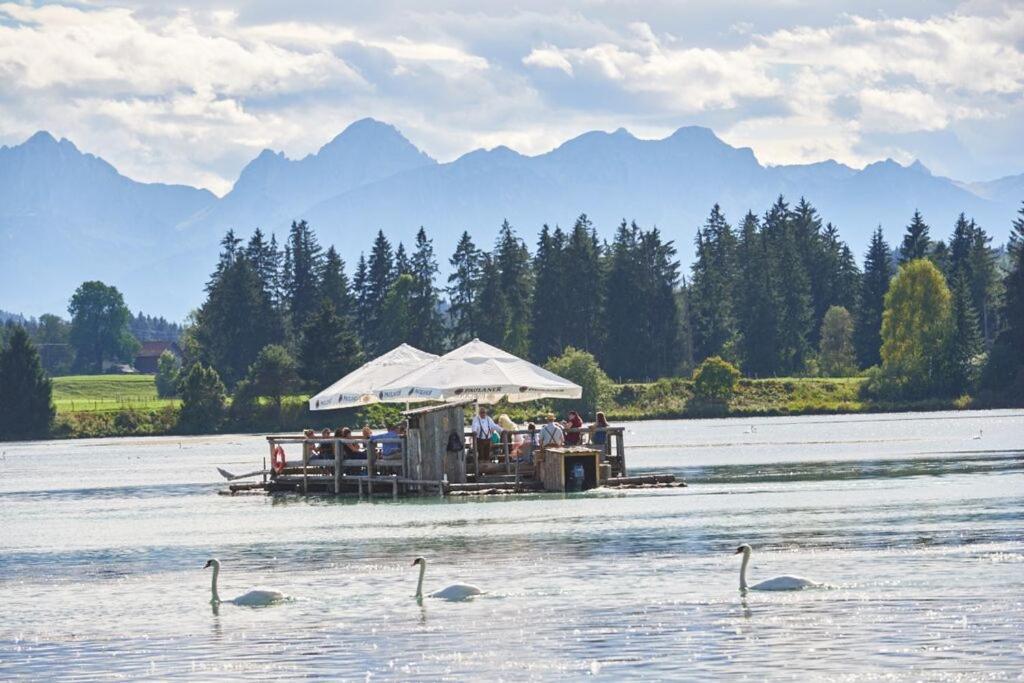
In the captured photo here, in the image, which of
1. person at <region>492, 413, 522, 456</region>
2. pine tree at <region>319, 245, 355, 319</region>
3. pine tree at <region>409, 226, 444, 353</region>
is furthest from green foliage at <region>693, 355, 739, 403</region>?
person at <region>492, 413, 522, 456</region>

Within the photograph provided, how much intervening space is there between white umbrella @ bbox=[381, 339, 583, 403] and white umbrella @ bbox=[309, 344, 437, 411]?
2168mm

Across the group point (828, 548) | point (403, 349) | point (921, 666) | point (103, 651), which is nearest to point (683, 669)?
point (921, 666)

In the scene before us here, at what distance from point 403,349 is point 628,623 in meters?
36.0

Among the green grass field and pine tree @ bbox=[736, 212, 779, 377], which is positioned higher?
pine tree @ bbox=[736, 212, 779, 377]

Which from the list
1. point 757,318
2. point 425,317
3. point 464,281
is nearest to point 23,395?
point 425,317

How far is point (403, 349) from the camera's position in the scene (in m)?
A: 60.1

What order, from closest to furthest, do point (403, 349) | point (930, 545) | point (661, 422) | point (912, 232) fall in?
point (930, 545) < point (403, 349) < point (661, 422) < point (912, 232)

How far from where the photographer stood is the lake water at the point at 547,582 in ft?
73.1

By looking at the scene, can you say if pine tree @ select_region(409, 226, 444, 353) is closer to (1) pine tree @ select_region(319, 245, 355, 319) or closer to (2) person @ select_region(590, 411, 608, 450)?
(1) pine tree @ select_region(319, 245, 355, 319)

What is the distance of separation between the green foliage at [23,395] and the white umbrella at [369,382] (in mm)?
82938

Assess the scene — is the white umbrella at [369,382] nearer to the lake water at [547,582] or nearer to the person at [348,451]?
the person at [348,451]

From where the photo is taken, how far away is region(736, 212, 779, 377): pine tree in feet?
513

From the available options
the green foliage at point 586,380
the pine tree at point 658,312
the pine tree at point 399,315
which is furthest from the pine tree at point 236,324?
the green foliage at point 586,380

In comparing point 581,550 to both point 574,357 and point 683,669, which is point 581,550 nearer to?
point 683,669
